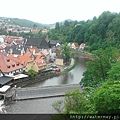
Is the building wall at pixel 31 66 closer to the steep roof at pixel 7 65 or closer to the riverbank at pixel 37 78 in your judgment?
the riverbank at pixel 37 78

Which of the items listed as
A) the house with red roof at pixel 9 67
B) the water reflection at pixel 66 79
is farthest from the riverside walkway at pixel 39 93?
the house with red roof at pixel 9 67

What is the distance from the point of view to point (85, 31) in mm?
45656

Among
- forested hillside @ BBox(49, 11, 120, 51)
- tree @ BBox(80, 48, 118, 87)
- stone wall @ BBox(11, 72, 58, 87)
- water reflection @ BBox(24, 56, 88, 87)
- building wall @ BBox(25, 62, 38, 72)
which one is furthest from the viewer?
forested hillside @ BBox(49, 11, 120, 51)

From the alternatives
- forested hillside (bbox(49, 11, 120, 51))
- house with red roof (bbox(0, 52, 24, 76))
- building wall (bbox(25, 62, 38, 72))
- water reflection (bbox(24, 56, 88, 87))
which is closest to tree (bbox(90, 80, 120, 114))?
water reflection (bbox(24, 56, 88, 87))

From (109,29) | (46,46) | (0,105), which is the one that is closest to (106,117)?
(0,105)

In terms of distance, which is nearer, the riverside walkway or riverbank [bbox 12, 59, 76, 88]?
the riverside walkway

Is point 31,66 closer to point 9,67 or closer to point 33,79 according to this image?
point 33,79

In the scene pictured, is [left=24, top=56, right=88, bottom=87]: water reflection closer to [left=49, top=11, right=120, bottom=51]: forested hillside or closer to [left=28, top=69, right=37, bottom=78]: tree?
[left=28, top=69, right=37, bottom=78]: tree

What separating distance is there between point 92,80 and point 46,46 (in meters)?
21.5

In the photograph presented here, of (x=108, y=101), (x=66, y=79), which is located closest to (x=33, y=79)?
(x=66, y=79)

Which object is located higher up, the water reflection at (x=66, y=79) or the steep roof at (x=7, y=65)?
the steep roof at (x=7, y=65)

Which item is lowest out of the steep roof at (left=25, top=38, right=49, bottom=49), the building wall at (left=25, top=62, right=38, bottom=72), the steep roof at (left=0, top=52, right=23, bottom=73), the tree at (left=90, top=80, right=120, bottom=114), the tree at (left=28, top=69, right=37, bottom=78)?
the tree at (left=28, top=69, right=37, bottom=78)

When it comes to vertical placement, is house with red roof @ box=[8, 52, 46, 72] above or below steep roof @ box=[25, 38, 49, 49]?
below

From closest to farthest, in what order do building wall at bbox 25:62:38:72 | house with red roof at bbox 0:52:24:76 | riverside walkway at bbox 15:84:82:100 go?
1. riverside walkway at bbox 15:84:82:100
2. house with red roof at bbox 0:52:24:76
3. building wall at bbox 25:62:38:72
